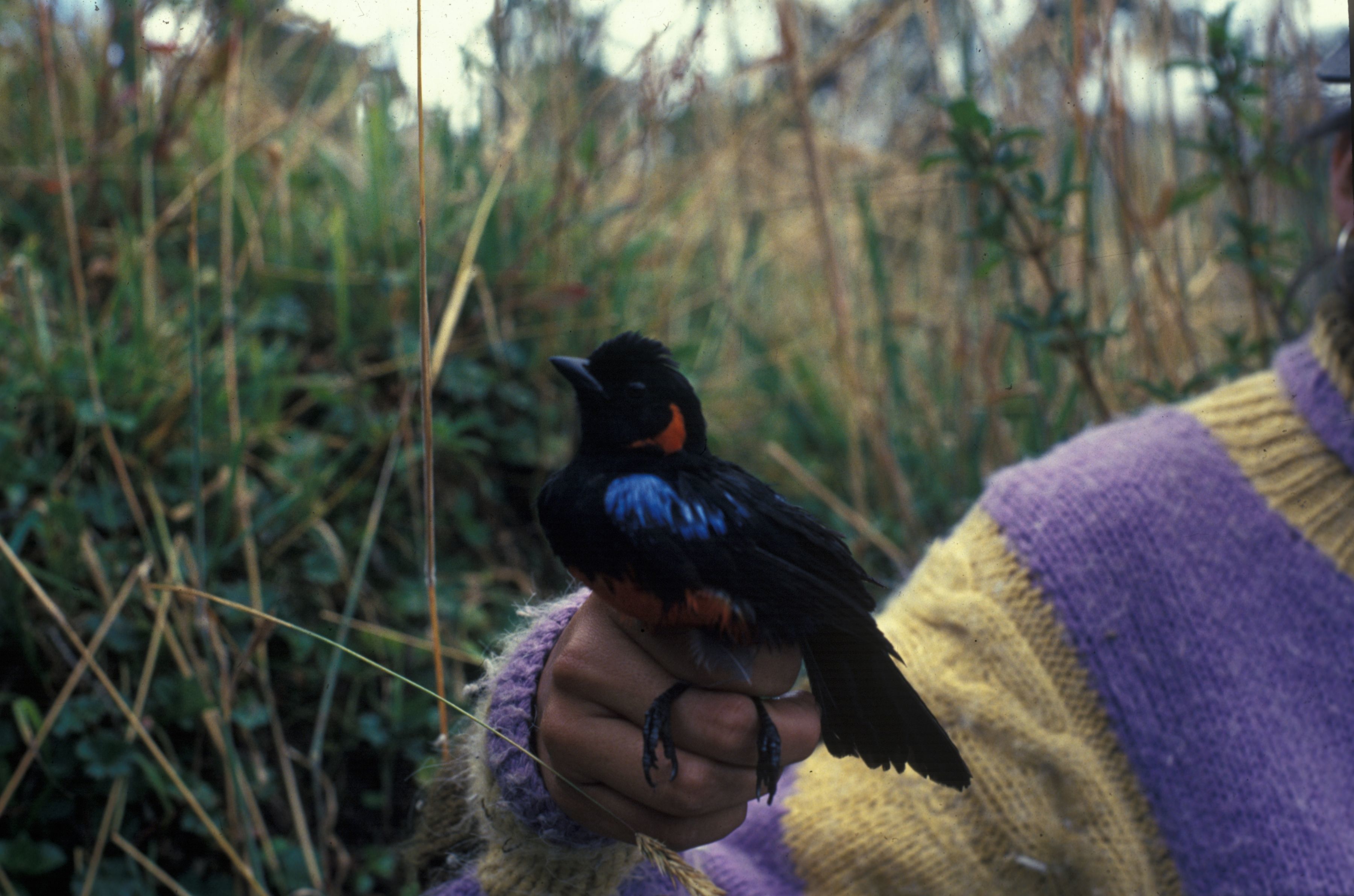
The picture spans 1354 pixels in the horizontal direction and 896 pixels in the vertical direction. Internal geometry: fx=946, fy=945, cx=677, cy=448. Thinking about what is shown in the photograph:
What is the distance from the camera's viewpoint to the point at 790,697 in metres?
0.37

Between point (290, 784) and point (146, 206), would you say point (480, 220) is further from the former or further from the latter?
point (146, 206)

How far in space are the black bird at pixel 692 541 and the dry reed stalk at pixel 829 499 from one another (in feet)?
1.14

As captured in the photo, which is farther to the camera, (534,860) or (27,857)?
(27,857)

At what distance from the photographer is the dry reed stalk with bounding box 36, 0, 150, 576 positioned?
63 cm

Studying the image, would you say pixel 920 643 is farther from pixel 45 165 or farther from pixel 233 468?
pixel 45 165

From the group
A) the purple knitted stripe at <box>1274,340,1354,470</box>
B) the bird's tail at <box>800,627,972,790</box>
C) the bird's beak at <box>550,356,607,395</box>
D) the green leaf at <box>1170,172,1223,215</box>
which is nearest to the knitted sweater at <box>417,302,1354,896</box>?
the purple knitted stripe at <box>1274,340,1354,470</box>

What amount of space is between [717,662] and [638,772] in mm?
86

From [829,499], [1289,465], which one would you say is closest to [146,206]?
[829,499]

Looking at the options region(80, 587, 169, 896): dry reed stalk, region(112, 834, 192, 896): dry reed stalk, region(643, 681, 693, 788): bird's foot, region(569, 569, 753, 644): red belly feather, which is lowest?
region(112, 834, 192, 896): dry reed stalk

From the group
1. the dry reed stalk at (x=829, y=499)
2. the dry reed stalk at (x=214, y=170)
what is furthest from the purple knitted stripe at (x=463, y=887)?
the dry reed stalk at (x=214, y=170)

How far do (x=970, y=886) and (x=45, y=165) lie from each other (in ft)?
4.30

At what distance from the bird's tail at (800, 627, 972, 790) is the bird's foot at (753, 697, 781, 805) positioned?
0.07ft

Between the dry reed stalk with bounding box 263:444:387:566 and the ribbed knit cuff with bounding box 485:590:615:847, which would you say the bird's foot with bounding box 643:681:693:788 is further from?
the dry reed stalk with bounding box 263:444:387:566

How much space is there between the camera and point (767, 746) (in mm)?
362
